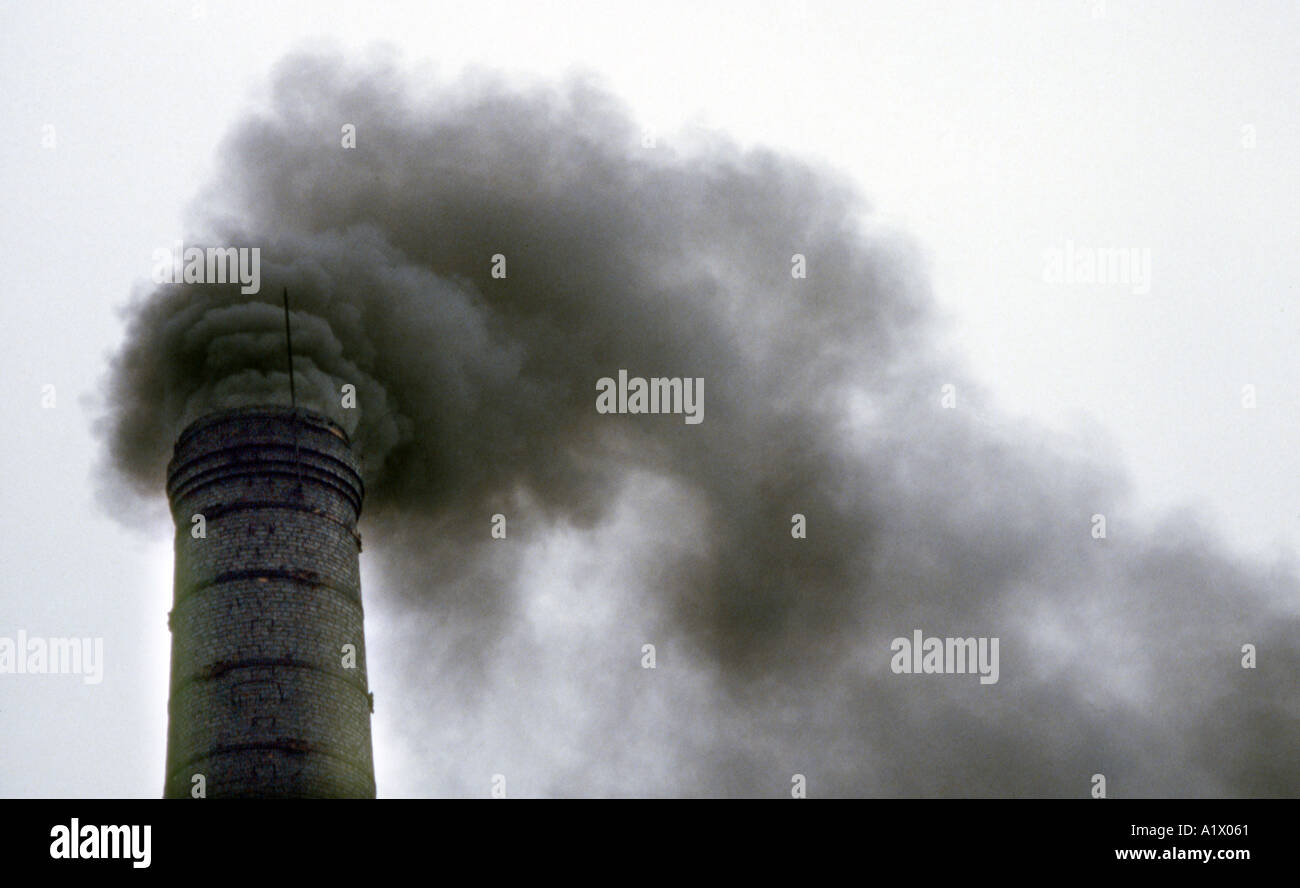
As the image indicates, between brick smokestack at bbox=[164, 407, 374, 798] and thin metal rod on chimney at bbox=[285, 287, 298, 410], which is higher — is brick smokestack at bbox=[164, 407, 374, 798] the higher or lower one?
the lower one

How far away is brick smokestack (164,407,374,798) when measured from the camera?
2695 centimetres

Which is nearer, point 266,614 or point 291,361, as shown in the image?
point 266,614

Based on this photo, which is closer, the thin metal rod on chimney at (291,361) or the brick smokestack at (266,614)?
the brick smokestack at (266,614)

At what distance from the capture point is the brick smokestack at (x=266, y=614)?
88.4 feet

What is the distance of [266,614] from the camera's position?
27547 millimetres

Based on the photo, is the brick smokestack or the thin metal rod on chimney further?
the thin metal rod on chimney

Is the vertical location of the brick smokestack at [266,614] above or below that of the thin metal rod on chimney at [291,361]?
below

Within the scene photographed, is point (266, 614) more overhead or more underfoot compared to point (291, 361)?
more underfoot
